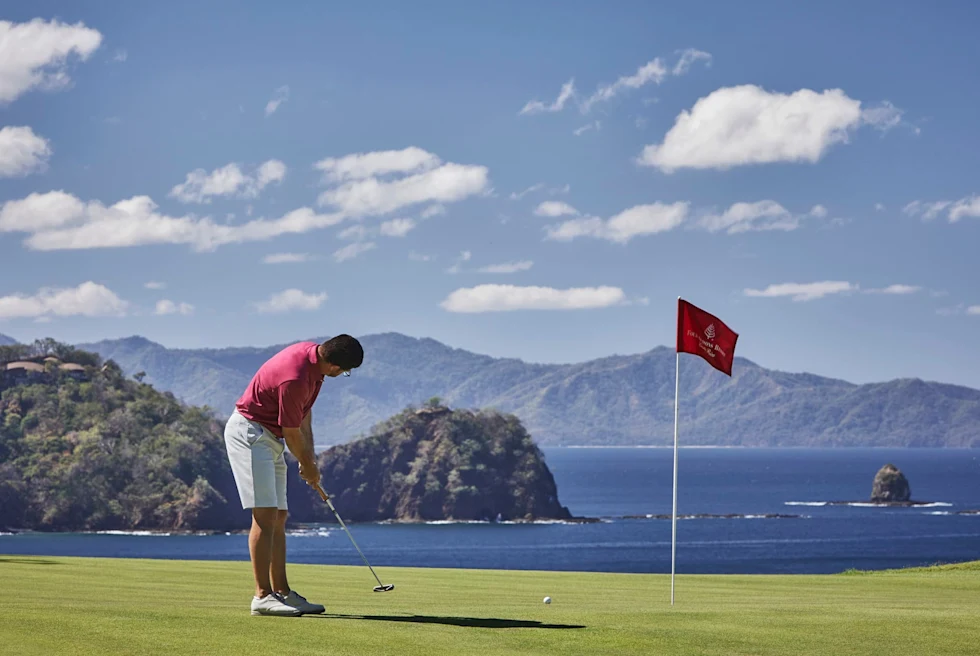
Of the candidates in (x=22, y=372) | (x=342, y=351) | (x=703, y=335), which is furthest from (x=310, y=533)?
(x=342, y=351)

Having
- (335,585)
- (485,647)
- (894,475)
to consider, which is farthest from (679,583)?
(894,475)

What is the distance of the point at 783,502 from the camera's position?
199m

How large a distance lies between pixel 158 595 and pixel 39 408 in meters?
159

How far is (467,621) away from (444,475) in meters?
169

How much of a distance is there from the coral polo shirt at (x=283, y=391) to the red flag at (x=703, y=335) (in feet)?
22.7

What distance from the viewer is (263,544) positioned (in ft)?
29.2

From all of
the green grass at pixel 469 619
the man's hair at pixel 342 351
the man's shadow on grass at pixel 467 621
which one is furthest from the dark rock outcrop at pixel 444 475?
the man's hair at pixel 342 351

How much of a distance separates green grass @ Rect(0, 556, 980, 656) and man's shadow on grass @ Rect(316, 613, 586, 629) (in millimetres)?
23

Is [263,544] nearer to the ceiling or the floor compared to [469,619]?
nearer to the ceiling

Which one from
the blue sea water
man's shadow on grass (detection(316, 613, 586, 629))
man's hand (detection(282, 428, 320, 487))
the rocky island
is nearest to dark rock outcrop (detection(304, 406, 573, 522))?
the rocky island

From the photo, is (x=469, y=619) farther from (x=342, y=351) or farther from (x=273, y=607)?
(x=342, y=351)

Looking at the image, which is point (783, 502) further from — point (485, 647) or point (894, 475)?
point (485, 647)

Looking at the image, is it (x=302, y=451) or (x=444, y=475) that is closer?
(x=302, y=451)

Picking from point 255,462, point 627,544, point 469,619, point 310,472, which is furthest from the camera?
point 627,544
